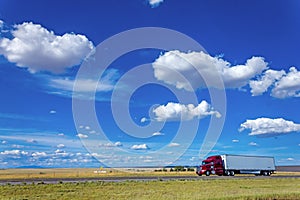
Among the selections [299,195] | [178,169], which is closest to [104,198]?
[299,195]

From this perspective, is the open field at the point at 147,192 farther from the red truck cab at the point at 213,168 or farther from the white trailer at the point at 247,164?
the white trailer at the point at 247,164

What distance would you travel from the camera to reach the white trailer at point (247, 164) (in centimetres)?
6488

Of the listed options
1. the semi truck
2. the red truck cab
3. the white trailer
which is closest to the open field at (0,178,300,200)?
the red truck cab

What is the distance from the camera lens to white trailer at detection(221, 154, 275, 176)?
64875 millimetres

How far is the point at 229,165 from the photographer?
213 feet

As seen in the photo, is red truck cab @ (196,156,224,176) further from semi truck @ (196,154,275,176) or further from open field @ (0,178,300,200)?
open field @ (0,178,300,200)

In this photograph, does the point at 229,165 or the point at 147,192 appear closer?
the point at 147,192

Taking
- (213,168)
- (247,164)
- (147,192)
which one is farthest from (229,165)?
(147,192)

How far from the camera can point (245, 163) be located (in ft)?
224

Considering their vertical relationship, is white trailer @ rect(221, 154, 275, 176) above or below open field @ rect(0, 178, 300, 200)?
above

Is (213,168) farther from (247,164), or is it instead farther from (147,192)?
(147,192)

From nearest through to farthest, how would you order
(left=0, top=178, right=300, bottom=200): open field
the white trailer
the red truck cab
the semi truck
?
(left=0, top=178, right=300, bottom=200): open field
the red truck cab
the semi truck
the white trailer

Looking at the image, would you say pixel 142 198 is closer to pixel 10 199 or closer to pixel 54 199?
pixel 54 199

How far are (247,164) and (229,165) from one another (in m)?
5.70
